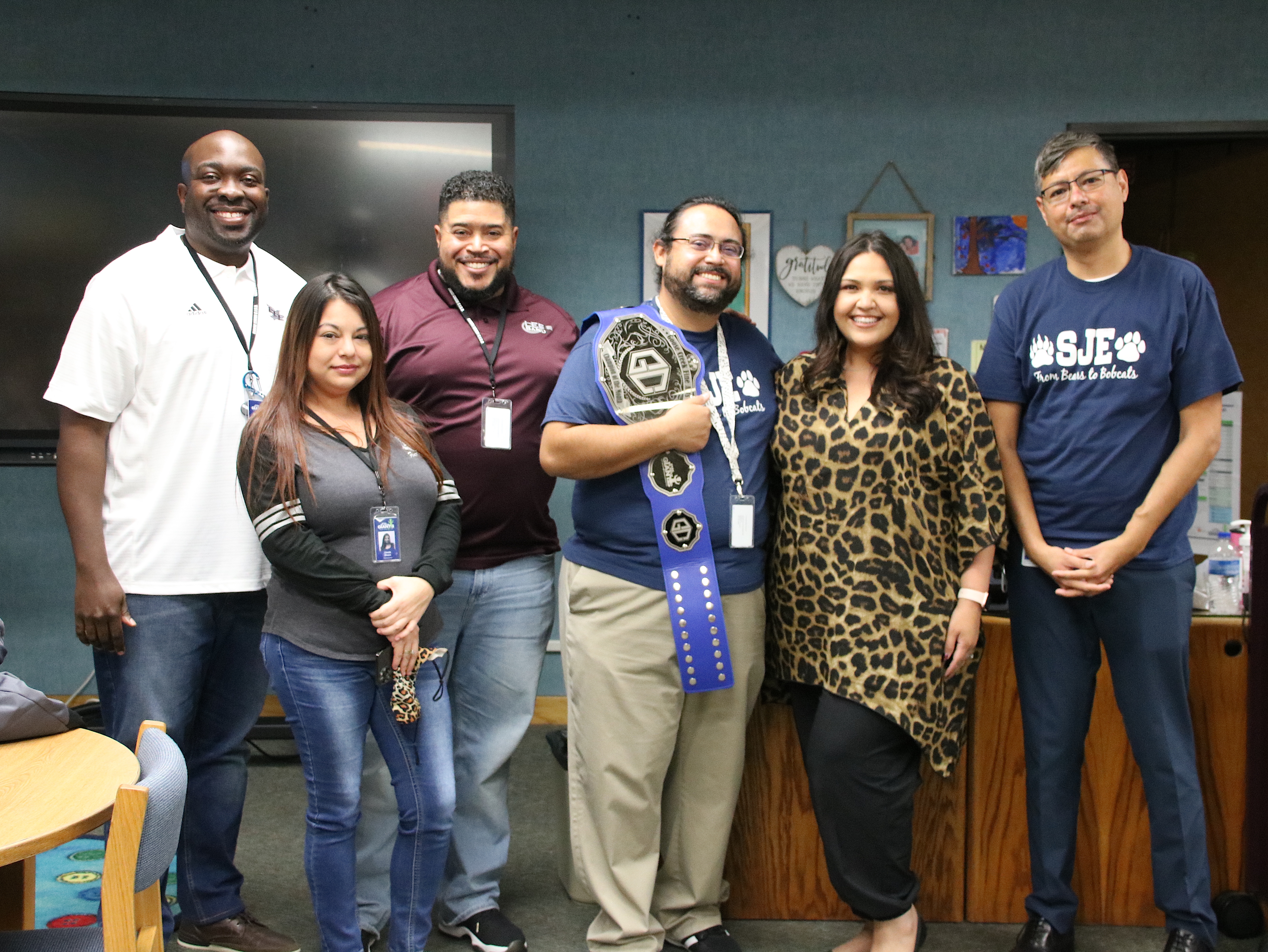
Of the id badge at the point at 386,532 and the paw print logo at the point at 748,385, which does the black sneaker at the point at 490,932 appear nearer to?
the id badge at the point at 386,532

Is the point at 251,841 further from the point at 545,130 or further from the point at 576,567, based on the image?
the point at 545,130

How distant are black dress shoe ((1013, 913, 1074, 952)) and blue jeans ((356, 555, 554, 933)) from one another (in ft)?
3.75

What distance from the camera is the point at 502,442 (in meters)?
2.25

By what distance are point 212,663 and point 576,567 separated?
802 millimetres

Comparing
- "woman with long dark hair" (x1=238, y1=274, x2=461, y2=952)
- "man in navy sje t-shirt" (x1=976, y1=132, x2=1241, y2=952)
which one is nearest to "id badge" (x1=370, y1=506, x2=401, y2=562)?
"woman with long dark hair" (x1=238, y1=274, x2=461, y2=952)

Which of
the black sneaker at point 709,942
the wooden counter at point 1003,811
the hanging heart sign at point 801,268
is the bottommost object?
the black sneaker at point 709,942

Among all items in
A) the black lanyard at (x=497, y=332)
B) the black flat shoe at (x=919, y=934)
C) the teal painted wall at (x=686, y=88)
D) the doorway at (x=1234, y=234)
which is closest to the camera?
the black flat shoe at (x=919, y=934)

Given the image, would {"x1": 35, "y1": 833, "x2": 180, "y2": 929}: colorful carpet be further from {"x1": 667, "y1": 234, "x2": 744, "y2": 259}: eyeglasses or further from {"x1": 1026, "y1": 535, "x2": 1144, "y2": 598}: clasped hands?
{"x1": 1026, "y1": 535, "x2": 1144, "y2": 598}: clasped hands

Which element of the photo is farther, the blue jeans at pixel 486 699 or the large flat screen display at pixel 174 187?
the large flat screen display at pixel 174 187

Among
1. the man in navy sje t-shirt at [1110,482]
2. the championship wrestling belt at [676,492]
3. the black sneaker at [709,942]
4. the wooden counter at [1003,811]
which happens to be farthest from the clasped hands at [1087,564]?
the black sneaker at [709,942]

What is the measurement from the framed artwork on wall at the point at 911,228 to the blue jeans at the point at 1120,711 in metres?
1.96

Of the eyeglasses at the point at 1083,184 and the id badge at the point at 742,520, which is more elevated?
the eyeglasses at the point at 1083,184

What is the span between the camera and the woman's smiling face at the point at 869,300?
6.63 ft

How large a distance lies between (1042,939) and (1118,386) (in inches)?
46.2
